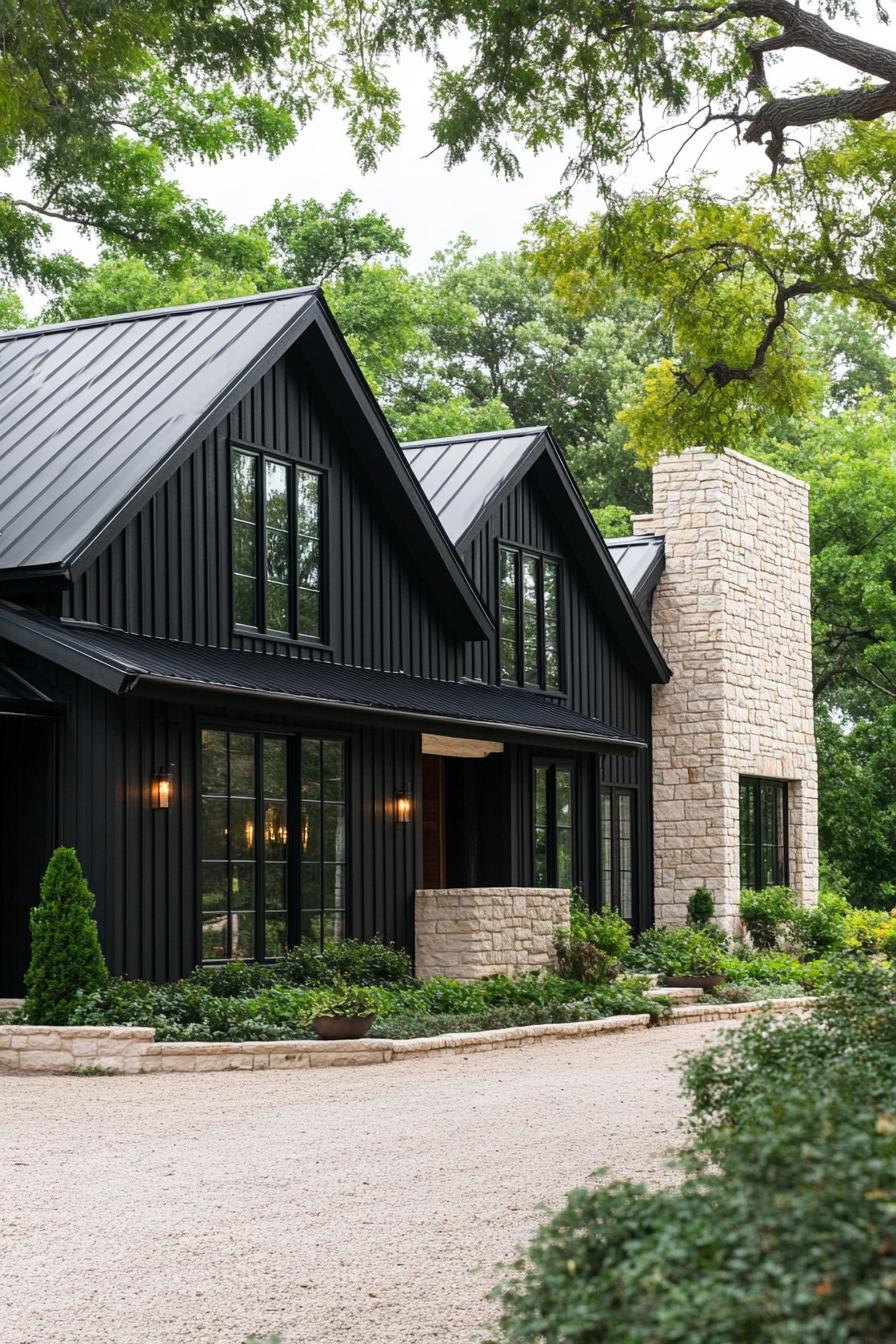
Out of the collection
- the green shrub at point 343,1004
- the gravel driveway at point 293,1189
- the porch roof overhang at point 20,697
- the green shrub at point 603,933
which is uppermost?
the porch roof overhang at point 20,697

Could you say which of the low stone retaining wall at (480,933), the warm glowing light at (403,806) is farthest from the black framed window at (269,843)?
the low stone retaining wall at (480,933)

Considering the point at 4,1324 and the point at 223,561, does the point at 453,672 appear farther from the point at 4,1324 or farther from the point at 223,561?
the point at 4,1324

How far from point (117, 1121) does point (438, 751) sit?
392 inches

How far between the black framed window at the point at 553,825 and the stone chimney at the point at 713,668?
2898mm

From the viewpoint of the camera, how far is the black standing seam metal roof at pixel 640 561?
2439 centimetres

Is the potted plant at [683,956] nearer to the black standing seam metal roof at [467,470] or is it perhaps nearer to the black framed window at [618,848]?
the black framed window at [618,848]

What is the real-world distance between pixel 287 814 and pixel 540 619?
681 centimetres

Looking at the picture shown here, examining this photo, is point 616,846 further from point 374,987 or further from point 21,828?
point 21,828

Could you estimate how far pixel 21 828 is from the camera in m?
Answer: 14.5

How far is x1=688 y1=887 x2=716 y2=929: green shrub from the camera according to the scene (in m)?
23.5

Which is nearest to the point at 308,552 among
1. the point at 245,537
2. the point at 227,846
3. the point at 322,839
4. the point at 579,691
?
the point at 245,537

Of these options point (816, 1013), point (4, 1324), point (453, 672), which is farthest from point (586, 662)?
point (4, 1324)

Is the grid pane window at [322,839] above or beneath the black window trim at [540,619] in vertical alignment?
beneath

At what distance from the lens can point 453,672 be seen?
20250 mm
